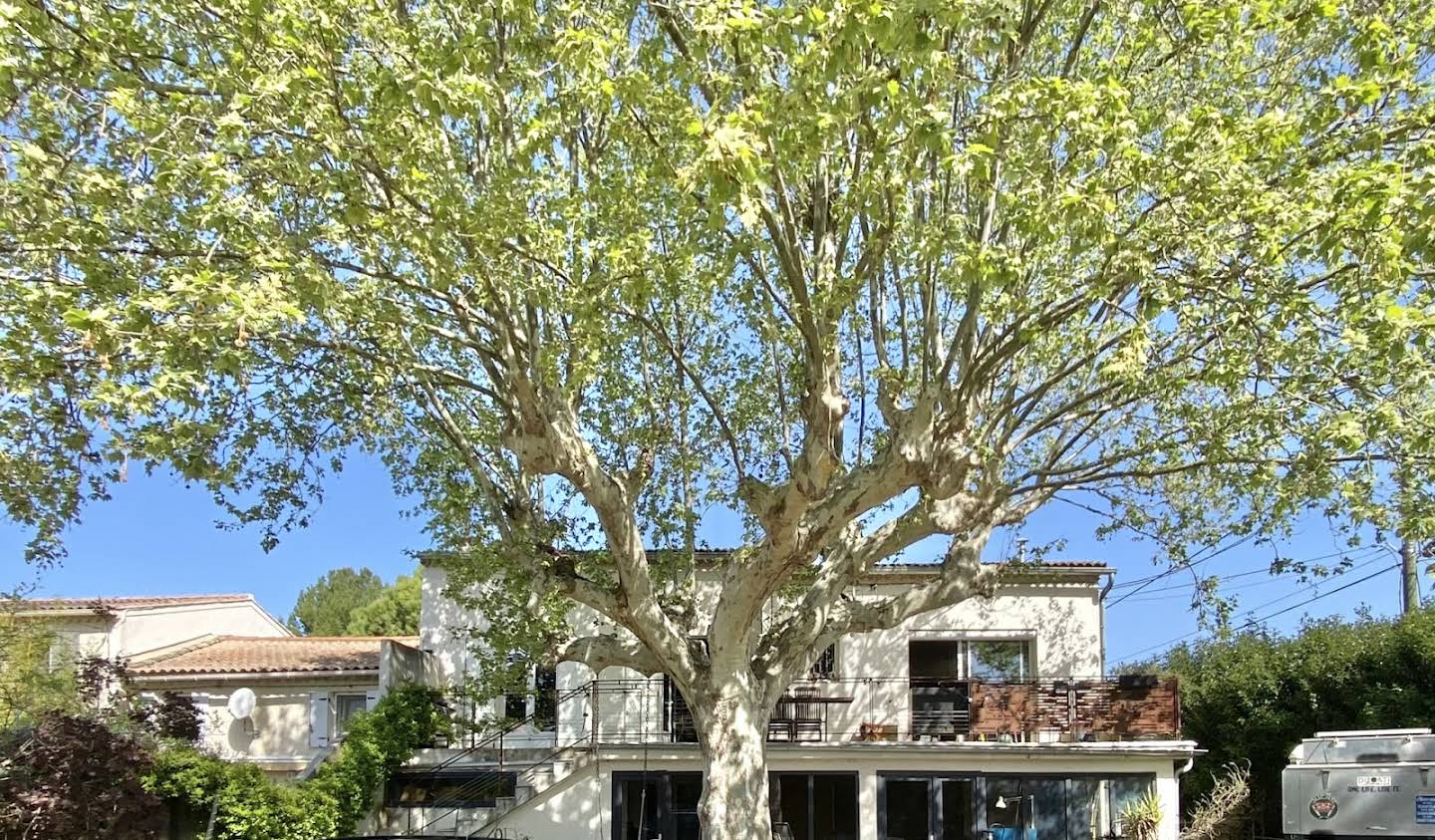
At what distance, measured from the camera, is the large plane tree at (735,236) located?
7.58 metres

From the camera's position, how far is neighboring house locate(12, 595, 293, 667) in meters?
21.4

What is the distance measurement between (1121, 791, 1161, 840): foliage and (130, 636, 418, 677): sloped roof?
1373 cm

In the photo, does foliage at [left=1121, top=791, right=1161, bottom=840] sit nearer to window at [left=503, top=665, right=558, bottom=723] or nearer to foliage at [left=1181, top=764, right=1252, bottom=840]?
foliage at [left=1181, top=764, right=1252, bottom=840]

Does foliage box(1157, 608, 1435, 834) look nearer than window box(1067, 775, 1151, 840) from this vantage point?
Yes

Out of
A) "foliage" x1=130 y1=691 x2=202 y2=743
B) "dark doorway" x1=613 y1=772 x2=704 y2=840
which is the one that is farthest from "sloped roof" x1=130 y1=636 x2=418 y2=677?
"dark doorway" x1=613 y1=772 x2=704 y2=840

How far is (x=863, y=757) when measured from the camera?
17.4 metres

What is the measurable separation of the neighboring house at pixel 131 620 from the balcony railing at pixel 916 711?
30.3ft

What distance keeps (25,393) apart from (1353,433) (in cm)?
1081

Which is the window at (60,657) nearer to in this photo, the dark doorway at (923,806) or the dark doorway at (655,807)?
the dark doorway at (655,807)

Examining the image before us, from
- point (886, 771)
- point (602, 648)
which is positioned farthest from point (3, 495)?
point (886, 771)

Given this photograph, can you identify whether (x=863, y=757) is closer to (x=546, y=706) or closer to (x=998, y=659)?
(x=998, y=659)

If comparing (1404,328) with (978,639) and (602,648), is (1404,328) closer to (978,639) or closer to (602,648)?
(602,648)

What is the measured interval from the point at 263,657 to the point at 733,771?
15866mm

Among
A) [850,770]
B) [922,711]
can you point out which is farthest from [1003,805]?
[850,770]
